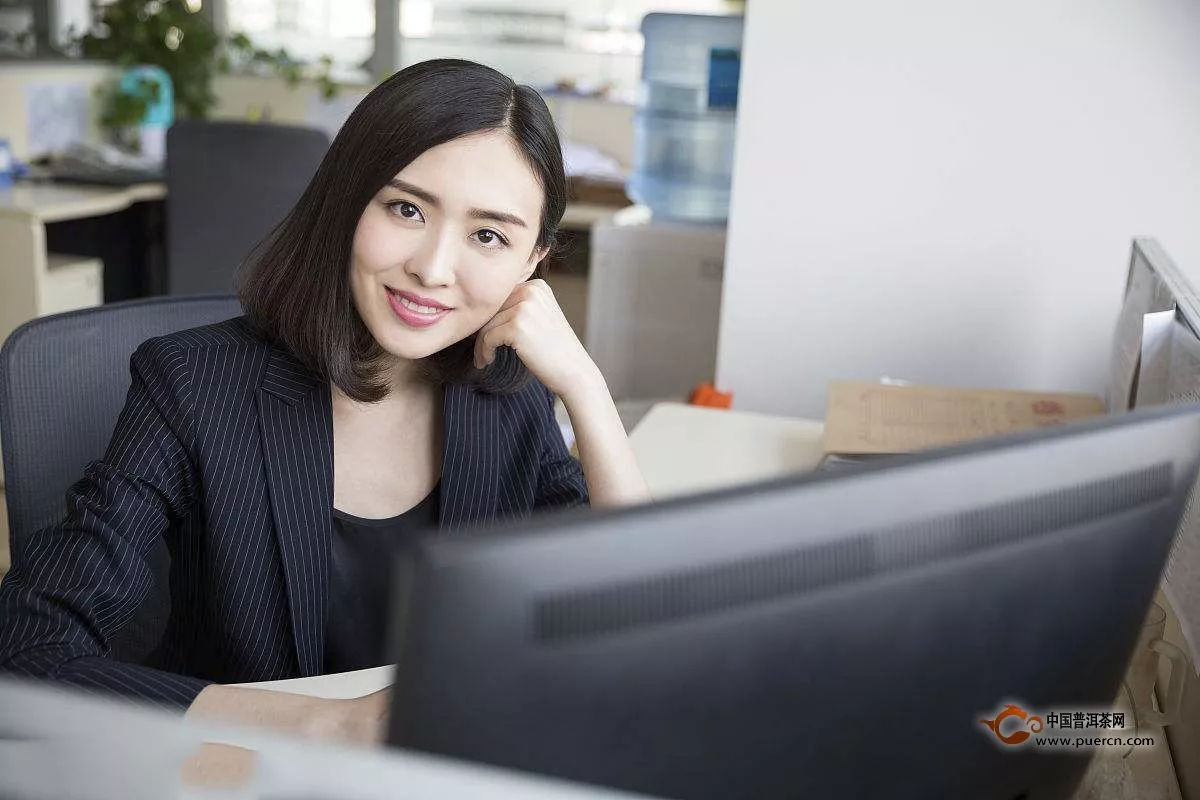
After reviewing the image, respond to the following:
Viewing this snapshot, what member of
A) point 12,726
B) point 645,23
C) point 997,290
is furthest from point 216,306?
point 645,23

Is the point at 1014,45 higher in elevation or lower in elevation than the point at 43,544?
higher

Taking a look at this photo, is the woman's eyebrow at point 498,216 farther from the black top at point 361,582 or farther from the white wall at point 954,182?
the white wall at point 954,182

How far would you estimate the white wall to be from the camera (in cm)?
210

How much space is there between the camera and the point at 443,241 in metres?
1.13

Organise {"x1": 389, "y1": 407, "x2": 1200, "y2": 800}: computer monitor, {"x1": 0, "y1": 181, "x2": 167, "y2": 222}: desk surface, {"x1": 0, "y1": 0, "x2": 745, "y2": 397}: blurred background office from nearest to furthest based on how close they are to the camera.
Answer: {"x1": 389, "y1": 407, "x2": 1200, "y2": 800}: computer monitor
{"x1": 0, "y1": 0, "x2": 745, "y2": 397}: blurred background office
{"x1": 0, "y1": 181, "x2": 167, "y2": 222}: desk surface

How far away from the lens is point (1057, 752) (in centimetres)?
68

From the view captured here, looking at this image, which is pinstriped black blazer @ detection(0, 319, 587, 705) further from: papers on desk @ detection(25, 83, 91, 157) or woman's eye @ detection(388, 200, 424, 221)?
papers on desk @ detection(25, 83, 91, 157)

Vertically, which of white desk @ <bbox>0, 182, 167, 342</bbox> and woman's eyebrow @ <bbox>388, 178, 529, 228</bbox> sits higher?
woman's eyebrow @ <bbox>388, 178, 529, 228</bbox>

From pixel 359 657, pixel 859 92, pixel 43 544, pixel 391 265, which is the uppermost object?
pixel 859 92

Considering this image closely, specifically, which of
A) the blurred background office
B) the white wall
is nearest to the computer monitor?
the white wall

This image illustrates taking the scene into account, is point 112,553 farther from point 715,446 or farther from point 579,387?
point 715,446

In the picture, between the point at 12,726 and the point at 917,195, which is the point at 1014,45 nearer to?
the point at 917,195

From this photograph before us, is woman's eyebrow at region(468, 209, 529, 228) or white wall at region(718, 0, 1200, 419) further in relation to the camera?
white wall at region(718, 0, 1200, 419)

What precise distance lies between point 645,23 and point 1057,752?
2.96 m
